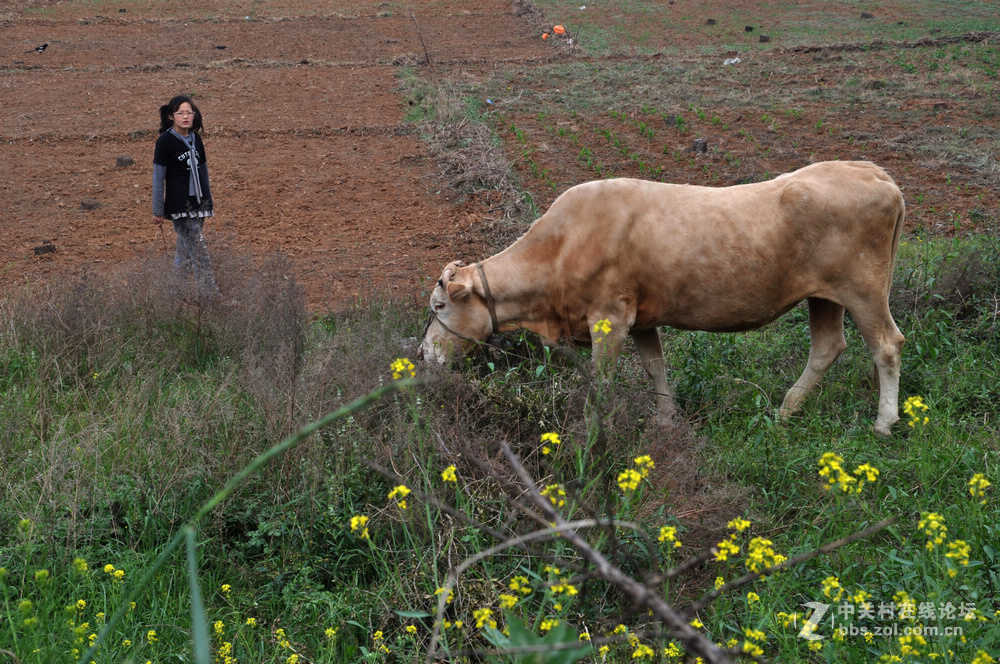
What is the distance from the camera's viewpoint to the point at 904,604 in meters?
2.90

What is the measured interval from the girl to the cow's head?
2628 millimetres

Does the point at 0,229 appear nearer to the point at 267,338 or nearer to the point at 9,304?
the point at 9,304

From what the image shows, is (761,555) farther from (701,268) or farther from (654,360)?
(654,360)

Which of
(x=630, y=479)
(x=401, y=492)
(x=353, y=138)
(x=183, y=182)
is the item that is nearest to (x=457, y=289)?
(x=401, y=492)

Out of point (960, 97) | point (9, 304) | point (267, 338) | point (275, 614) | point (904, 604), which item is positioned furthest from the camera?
point (960, 97)

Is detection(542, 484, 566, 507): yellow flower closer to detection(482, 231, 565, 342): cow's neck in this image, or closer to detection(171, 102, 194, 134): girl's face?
detection(482, 231, 565, 342): cow's neck

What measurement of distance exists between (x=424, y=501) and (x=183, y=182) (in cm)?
525

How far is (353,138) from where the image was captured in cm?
1509

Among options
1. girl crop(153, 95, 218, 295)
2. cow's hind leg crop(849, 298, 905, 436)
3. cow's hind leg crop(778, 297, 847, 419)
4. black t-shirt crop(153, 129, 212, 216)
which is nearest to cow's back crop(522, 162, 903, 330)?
cow's hind leg crop(849, 298, 905, 436)

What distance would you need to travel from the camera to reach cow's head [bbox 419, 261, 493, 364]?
5754mm

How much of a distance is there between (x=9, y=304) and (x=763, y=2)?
27182 millimetres

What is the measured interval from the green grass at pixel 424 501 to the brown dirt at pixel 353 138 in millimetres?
3123

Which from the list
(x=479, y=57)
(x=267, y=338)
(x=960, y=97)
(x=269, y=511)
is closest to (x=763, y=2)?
(x=479, y=57)

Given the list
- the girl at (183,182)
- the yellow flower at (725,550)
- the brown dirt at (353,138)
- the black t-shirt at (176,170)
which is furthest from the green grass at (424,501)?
the brown dirt at (353,138)
